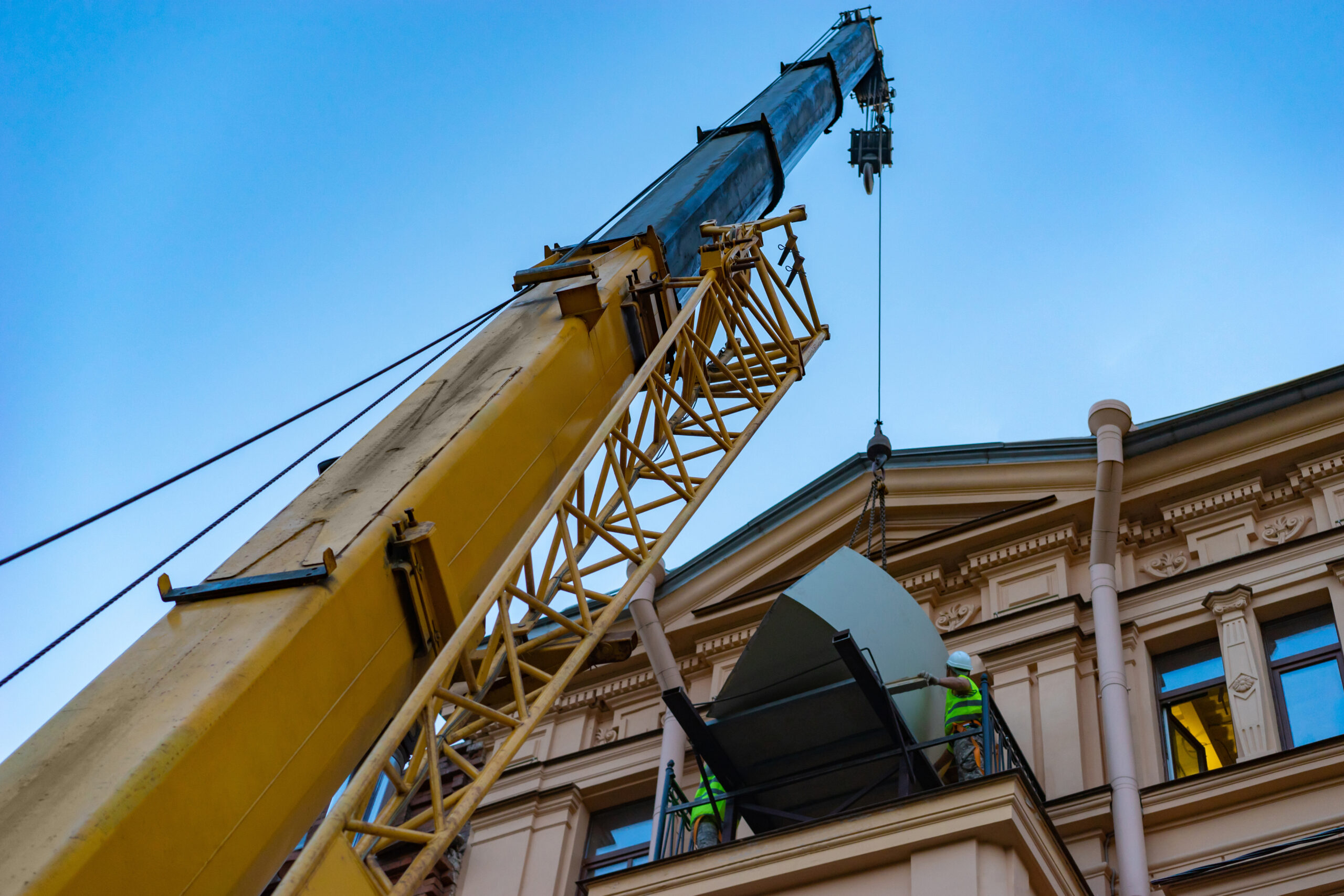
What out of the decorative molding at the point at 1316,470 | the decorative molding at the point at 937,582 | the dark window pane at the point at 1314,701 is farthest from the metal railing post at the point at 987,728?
the decorative molding at the point at 1316,470

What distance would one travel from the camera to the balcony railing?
37.6 ft

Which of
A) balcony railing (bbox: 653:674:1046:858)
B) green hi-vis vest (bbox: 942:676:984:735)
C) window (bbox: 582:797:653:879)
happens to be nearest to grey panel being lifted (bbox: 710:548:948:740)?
green hi-vis vest (bbox: 942:676:984:735)

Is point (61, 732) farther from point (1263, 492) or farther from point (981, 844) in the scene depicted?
point (1263, 492)

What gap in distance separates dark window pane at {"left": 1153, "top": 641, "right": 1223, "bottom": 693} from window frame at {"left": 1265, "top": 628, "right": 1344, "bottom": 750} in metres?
0.49

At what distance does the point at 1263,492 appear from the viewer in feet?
48.1

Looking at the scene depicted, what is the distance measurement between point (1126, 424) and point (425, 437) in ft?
25.9

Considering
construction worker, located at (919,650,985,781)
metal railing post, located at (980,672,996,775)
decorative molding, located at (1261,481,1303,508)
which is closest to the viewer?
metal railing post, located at (980,672,996,775)

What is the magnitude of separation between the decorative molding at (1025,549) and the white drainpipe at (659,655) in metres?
3.47

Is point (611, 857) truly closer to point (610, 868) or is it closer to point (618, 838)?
point (610, 868)

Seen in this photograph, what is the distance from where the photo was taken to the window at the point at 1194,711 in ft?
42.2

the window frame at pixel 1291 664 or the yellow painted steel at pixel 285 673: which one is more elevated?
the window frame at pixel 1291 664

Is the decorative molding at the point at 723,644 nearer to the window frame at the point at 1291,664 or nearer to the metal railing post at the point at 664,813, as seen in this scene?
the metal railing post at the point at 664,813

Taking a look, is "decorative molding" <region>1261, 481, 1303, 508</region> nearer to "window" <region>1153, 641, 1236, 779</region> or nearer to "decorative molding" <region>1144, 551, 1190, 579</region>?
"decorative molding" <region>1144, 551, 1190, 579</region>

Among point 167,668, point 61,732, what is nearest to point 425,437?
point 167,668
